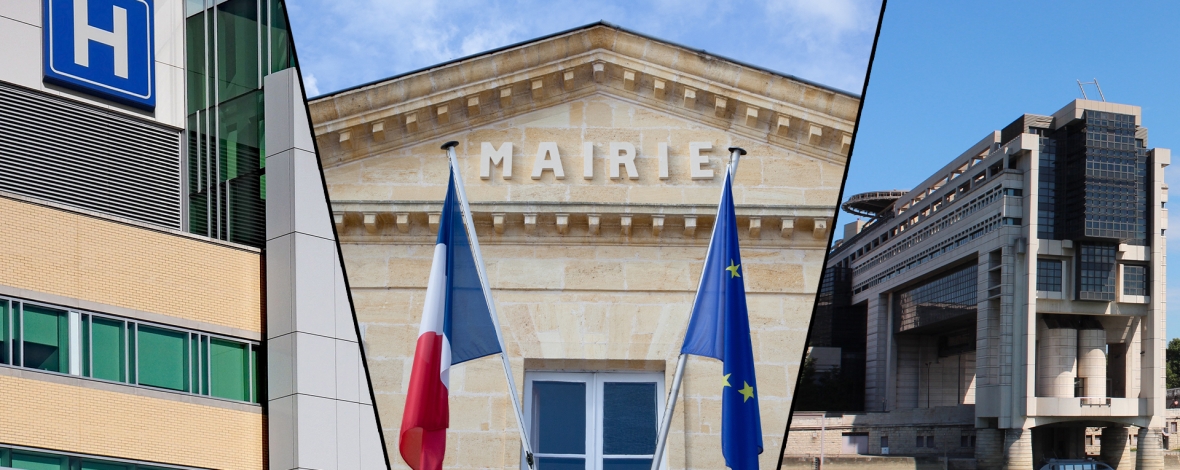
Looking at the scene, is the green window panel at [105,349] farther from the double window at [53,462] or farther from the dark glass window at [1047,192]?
the dark glass window at [1047,192]

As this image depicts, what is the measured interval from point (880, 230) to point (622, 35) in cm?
387

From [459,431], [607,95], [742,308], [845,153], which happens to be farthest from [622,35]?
[459,431]

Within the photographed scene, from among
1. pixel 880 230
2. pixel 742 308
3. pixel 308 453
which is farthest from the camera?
pixel 308 453

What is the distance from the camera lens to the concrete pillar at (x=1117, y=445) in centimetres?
1066

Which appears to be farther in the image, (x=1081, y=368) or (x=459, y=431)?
(x=459, y=431)

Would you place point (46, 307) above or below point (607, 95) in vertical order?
Answer: below

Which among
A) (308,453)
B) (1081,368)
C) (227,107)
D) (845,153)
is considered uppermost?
(227,107)

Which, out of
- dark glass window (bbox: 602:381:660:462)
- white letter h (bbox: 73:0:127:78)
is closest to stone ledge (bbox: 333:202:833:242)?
dark glass window (bbox: 602:381:660:462)

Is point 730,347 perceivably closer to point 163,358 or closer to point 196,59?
point 163,358

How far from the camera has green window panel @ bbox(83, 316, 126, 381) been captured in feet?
52.0

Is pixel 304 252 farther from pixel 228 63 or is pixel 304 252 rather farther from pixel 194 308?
pixel 228 63

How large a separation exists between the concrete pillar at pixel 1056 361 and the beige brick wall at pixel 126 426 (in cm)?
1085

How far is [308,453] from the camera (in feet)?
56.2

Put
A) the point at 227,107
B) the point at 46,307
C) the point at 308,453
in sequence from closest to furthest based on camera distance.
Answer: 1. the point at 46,307
2. the point at 308,453
3. the point at 227,107
